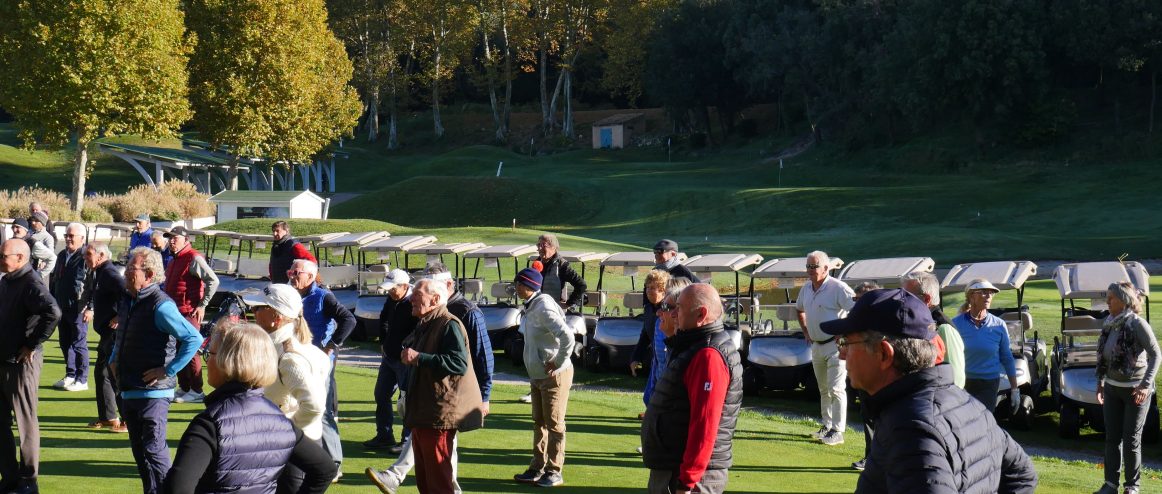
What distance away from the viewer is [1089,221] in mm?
39625

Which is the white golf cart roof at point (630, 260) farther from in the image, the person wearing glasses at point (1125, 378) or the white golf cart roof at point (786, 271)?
the person wearing glasses at point (1125, 378)

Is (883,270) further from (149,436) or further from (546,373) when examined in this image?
(149,436)

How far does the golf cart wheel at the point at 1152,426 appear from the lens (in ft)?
36.6

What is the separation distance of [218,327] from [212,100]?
4517 centimetres

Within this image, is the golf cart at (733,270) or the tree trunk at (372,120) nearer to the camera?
the golf cart at (733,270)

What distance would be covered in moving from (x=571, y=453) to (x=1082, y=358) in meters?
5.75

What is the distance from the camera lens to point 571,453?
9.67m

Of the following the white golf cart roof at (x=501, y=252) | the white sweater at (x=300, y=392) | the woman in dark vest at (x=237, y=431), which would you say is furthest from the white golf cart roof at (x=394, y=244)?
the woman in dark vest at (x=237, y=431)

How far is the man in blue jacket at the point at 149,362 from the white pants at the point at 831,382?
5478mm

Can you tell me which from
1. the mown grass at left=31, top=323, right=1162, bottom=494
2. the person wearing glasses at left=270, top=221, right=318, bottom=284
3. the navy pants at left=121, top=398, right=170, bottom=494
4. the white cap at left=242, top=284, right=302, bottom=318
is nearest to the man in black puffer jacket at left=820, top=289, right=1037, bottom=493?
the white cap at left=242, top=284, right=302, bottom=318

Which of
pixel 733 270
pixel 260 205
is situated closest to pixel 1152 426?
pixel 733 270

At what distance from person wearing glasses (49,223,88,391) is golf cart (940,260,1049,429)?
29.8 ft

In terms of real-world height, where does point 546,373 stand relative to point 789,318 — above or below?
above

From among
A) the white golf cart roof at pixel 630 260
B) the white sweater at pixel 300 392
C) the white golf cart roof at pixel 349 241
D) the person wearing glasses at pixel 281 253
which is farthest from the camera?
the white golf cart roof at pixel 349 241
